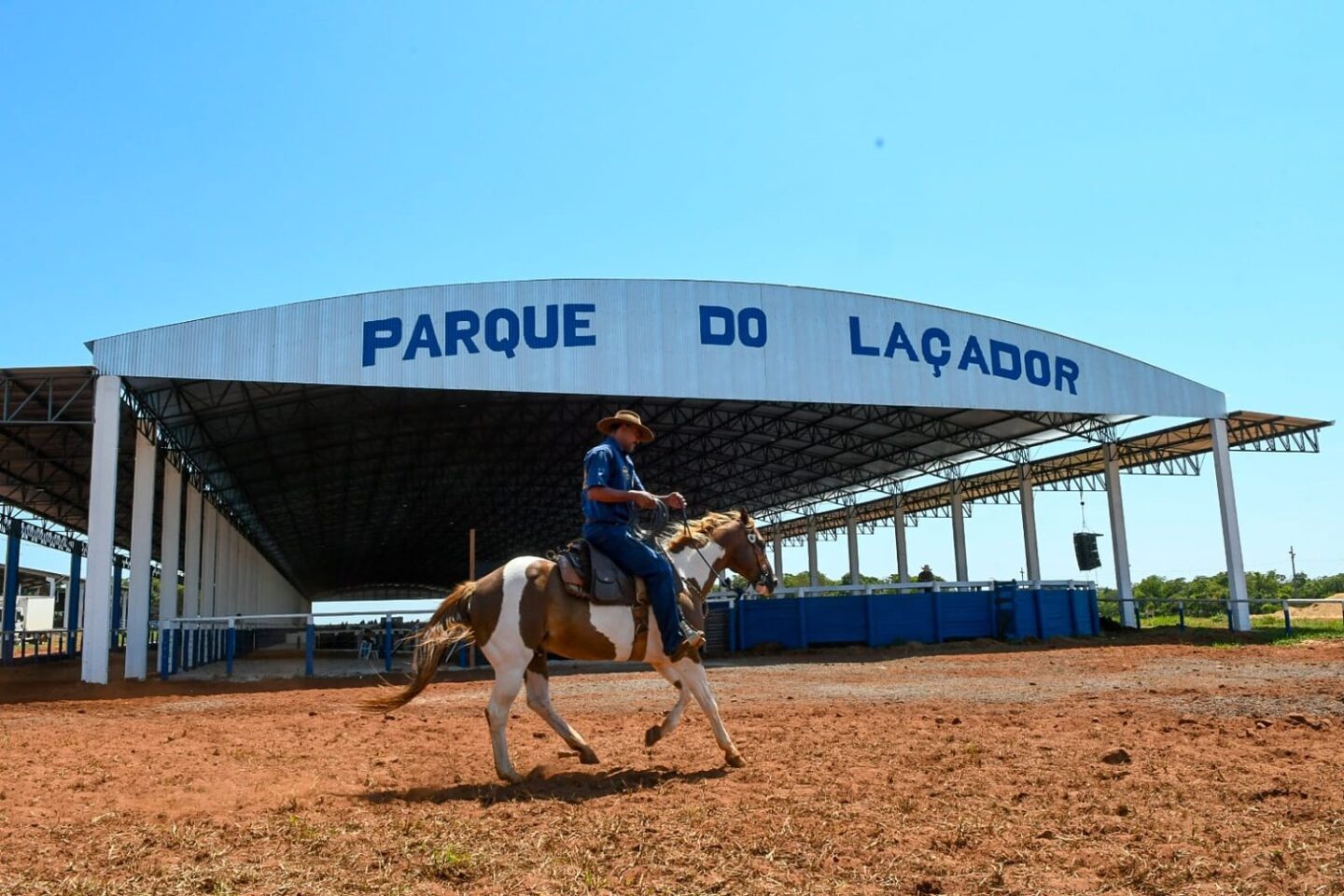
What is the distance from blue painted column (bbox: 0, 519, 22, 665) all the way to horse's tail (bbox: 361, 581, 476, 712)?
99.2 ft

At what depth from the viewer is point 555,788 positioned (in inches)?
245

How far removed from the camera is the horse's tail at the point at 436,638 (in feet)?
23.0

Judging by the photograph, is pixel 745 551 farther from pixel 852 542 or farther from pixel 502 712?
pixel 852 542

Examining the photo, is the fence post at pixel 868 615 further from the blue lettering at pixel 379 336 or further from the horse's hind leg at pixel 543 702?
the horse's hind leg at pixel 543 702

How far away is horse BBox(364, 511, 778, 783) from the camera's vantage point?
6.84 metres

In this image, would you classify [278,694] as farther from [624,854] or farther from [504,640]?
[624,854]

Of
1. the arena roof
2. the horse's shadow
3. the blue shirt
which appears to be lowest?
the horse's shadow

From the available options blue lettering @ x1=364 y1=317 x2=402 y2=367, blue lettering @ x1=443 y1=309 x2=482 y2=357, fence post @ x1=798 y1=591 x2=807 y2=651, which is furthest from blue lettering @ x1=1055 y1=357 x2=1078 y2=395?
blue lettering @ x1=364 y1=317 x2=402 y2=367

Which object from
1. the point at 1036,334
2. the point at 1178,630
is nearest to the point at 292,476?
the point at 1036,334

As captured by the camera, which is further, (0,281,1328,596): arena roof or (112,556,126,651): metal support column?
(112,556,126,651): metal support column

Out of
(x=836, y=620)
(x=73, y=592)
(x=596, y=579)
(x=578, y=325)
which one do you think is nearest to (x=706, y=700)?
(x=596, y=579)

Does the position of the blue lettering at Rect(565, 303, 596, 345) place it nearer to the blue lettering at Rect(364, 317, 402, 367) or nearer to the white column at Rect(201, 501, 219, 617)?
the blue lettering at Rect(364, 317, 402, 367)

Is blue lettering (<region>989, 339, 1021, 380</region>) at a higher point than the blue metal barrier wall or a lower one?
higher

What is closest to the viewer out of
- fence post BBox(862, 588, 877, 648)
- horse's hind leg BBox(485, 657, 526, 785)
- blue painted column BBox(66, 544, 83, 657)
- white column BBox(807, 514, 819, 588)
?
horse's hind leg BBox(485, 657, 526, 785)
